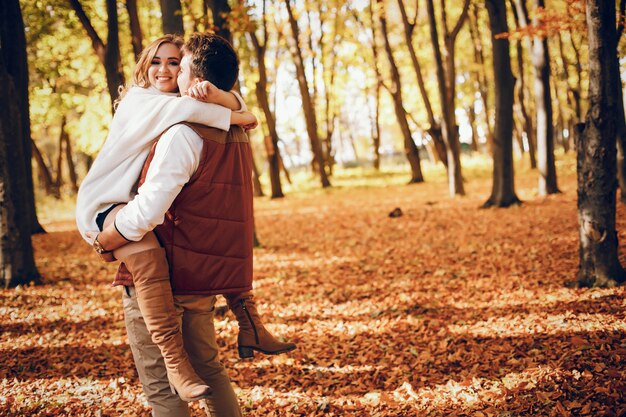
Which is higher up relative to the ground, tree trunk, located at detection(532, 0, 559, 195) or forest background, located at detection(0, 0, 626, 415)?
tree trunk, located at detection(532, 0, 559, 195)

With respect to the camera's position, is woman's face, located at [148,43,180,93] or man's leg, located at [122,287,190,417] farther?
woman's face, located at [148,43,180,93]

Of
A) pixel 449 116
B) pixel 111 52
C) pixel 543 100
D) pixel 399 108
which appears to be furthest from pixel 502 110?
pixel 111 52

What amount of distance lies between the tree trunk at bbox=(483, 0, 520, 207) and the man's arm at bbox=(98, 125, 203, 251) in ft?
34.0

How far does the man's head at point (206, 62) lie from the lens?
2.17 m

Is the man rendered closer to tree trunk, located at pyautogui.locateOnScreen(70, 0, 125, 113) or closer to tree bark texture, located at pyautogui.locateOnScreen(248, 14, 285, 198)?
tree trunk, located at pyautogui.locateOnScreen(70, 0, 125, 113)

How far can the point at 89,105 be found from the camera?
50.0 ft

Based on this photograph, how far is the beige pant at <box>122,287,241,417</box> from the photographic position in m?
2.23

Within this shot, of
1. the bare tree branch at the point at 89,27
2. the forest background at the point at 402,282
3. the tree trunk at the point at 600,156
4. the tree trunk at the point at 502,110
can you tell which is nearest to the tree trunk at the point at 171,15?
the forest background at the point at 402,282

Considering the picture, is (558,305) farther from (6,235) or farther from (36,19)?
(36,19)

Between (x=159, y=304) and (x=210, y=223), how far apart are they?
44 cm

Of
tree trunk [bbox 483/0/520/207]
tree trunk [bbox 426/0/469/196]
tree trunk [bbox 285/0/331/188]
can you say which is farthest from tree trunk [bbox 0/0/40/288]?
tree trunk [bbox 285/0/331/188]

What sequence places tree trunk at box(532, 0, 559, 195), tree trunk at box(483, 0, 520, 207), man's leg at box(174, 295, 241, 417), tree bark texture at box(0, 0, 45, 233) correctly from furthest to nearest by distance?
tree trunk at box(532, 0, 559, 195), tree trunk at box(483, 0, 520, 207), tree bark texture at box(0, 0, 45, 233), man's leg at box(174, 295, 241, 417)

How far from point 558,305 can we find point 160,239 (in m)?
4.45

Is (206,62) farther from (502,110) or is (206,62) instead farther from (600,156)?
(502,110)
